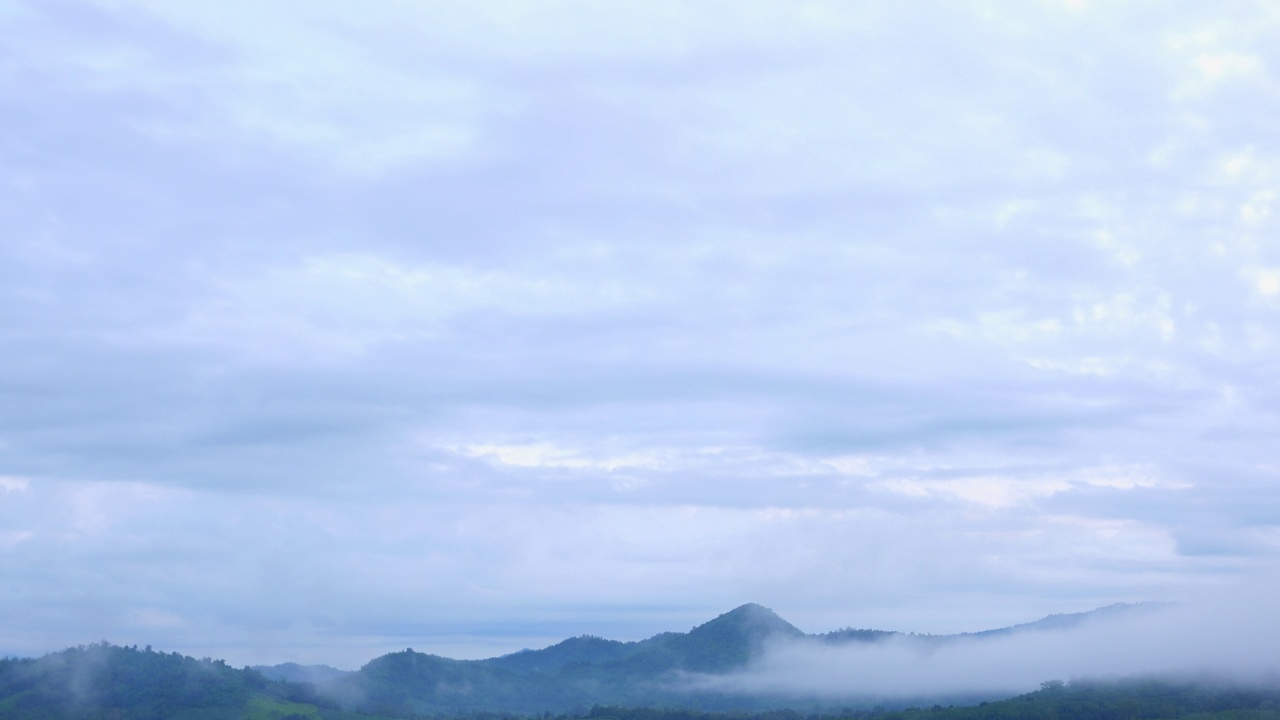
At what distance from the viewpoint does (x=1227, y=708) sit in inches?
7067

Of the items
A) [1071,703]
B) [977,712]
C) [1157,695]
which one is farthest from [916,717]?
[1157,695]

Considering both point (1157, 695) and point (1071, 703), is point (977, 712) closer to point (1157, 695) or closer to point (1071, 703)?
point (1071, 703)

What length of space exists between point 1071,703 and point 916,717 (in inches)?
995

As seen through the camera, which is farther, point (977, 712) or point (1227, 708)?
Result: point (977, 712)

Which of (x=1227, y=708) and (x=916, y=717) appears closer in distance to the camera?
(x=1227, y=708)

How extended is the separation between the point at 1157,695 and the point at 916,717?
41760mm

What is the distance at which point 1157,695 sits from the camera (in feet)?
652

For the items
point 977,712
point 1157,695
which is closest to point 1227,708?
point 1157,695

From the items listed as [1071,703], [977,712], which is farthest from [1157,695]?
[977,712]

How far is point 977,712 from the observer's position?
192 meters

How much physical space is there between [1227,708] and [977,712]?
37.5m

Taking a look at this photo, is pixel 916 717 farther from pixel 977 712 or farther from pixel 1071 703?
pixel 1071 703

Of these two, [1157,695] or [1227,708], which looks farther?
[1157,695]

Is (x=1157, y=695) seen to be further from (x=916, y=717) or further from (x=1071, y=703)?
(x=916, y=717)
